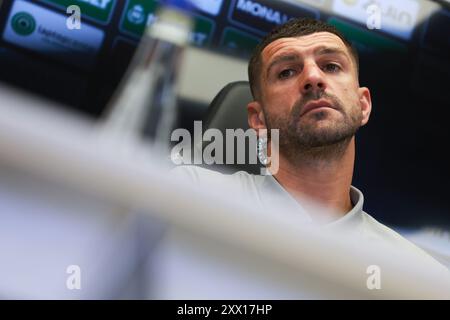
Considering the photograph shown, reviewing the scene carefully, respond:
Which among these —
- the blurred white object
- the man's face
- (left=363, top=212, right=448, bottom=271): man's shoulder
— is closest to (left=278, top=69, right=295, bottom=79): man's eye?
the man's face

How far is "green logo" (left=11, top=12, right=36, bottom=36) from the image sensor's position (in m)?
0.76

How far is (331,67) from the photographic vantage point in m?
0.67

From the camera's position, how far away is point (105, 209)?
341mm

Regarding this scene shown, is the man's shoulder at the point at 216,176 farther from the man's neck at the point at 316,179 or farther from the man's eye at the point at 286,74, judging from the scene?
the man's eye at the point at 286,74

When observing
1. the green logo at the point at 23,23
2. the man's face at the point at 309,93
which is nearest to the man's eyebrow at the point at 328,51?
the man's face at the point at 309,93

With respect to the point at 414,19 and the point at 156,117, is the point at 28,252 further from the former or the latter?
the point at 414,19

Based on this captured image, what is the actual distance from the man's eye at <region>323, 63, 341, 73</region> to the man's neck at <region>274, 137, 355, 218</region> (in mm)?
107

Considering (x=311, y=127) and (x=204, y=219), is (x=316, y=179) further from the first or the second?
(x=204, y=219)

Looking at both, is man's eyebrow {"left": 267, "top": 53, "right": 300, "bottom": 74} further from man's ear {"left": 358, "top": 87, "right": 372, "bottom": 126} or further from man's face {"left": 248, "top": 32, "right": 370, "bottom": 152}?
man's ear {"left": 358, "top": 87, "right": 372, "bottom": 126}

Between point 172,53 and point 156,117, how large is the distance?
0.14 meters

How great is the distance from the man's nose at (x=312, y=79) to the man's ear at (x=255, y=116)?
0.08 meters

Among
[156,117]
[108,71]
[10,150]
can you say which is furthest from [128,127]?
[10,150]

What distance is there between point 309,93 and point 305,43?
0.09m

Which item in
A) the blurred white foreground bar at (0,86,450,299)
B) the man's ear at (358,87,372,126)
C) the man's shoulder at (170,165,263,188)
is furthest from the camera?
the man's ear at (358,87,372,126)
